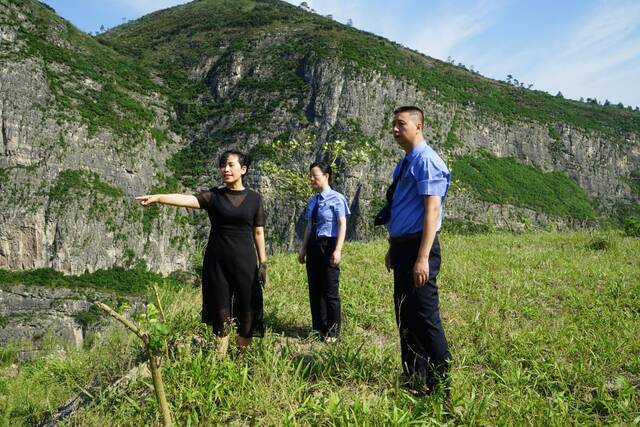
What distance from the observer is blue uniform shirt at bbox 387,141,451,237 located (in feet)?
10.0

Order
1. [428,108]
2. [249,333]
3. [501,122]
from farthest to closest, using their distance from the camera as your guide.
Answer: [501,122] < [428,108] < [249,333]

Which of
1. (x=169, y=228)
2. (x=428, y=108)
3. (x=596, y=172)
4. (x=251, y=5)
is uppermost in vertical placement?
(x=251, y=5)

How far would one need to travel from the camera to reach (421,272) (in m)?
2.95

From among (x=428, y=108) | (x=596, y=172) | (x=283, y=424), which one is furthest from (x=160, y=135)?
(x=596, y=172)

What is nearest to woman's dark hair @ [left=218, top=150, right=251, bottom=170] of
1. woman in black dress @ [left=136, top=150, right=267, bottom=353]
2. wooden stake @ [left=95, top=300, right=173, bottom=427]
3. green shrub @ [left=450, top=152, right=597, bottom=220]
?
woman in black dress @ [left=136, top=150, right=267, bottom=353]

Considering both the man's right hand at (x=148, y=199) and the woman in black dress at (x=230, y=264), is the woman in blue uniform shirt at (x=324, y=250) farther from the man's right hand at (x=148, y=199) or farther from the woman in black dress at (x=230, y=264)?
the man's right hand at (x=148, y=199)

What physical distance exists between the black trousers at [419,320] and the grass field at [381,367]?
19 cm

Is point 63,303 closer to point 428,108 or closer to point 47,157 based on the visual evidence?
point 47,157

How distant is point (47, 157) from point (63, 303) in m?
27.5

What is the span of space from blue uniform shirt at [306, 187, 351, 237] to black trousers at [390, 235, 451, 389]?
179cm

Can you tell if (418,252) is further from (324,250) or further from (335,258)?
(324,250)

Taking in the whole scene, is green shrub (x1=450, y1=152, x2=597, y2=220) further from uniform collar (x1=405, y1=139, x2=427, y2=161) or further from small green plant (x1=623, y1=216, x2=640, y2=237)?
uniform collar (x1=405, y1=139, x2=427, y2=161)

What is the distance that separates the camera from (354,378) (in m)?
3.41

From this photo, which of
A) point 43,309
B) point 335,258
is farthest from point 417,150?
point 43,309
